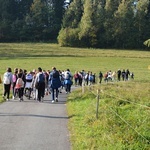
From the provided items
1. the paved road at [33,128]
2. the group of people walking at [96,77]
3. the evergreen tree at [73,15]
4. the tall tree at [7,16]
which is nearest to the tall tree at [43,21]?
the tall tree at [7,16]

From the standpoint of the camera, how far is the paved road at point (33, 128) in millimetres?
8992

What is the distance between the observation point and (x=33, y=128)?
10.9 meters

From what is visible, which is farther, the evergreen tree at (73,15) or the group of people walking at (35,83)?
the evergreen tree at (73,15)

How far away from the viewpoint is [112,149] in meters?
8.24

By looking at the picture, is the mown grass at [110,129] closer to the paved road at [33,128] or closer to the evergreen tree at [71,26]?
the paved road at [33,128]

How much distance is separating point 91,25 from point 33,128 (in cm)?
8256

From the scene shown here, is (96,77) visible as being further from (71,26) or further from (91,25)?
(71,26)

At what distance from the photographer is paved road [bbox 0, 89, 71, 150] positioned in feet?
29.5

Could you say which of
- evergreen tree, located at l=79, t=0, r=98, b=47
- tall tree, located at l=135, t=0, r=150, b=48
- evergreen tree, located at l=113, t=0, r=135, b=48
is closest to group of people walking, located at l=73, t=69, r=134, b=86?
evergreen tree, located at l=79, t=0, r=98, b=47

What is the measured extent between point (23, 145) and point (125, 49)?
276 ft

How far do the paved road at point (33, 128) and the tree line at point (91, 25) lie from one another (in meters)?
75.6

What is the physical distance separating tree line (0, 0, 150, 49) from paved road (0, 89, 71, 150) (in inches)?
2975

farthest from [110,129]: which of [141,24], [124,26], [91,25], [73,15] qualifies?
[73,15]

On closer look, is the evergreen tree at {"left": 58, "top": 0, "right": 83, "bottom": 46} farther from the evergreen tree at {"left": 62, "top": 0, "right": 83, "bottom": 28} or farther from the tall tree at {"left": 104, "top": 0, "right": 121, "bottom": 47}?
the tall tree at {"left": 104, "top": 0, "right": 121, "bottom": 47}
